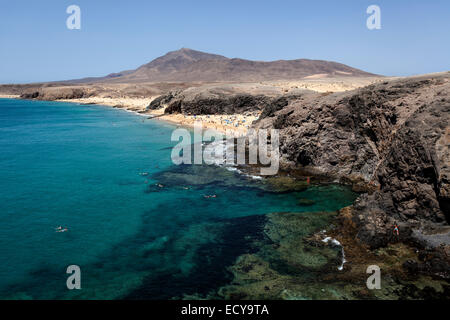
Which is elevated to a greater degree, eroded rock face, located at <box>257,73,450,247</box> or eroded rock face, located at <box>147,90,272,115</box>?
eroded rock face, located at <box>147,90,272,115</box>

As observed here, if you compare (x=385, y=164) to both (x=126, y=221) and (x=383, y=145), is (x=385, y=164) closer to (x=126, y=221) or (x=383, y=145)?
(x=383, y=145)

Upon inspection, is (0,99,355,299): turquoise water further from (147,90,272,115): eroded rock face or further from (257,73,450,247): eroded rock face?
(147,90,272,115): eroded rock face

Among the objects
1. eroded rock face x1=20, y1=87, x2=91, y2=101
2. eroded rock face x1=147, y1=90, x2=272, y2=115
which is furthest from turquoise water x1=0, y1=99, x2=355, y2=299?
eroded rock face x1=20, y1=87, x2=91, y2=101

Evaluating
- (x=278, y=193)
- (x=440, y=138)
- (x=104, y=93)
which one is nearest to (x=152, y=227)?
(x=278, y=193)

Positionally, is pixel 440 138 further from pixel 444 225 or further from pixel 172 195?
pixel 172 195

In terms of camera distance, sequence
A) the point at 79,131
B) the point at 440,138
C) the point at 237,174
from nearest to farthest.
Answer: the point at 440,138 < the point at 237,174 < the point at 79,131

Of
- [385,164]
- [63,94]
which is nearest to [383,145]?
[385,164]
